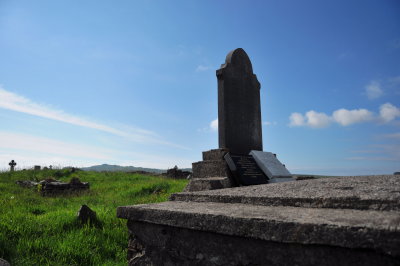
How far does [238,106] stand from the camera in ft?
20.2

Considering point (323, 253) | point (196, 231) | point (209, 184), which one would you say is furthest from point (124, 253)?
point (323, 253)

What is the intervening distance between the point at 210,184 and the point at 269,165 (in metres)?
1.55

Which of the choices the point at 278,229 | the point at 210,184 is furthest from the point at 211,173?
the point at 278,229

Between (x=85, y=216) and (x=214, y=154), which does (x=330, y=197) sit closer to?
(x=214, y=154)

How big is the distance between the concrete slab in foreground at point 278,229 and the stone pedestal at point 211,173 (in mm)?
1891

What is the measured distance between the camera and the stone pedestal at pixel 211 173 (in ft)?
16.4

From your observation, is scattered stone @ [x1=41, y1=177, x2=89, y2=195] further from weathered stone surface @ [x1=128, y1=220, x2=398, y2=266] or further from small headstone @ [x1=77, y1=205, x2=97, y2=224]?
weathered stone surface @ [x1=128, y1=220, x2=398, y2=266]

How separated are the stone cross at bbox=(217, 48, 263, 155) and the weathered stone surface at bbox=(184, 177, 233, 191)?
877 mm

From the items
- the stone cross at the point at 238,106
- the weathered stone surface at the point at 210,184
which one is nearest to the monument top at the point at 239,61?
the stone cross at the point at 238,106

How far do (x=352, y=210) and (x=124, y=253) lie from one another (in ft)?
10.8

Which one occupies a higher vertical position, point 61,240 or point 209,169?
point 209,169

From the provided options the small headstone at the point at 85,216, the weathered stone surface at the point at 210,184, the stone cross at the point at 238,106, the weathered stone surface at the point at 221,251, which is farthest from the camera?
the stone cross at the point at 238,106

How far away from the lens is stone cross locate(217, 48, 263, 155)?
5875 mm

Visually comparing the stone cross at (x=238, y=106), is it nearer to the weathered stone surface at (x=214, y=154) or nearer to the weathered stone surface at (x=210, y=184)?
the weathered stone surface at (x=214, y=154)
